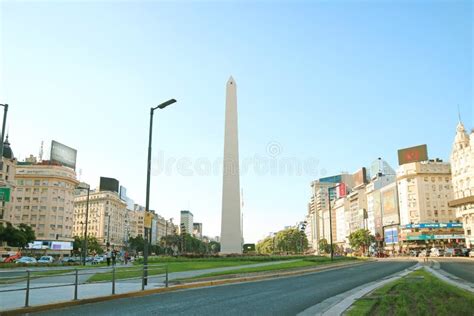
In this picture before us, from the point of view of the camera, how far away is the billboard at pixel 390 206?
464 ft

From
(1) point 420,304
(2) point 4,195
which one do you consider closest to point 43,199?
(2) point 4,195

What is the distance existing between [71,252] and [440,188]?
11066 cm

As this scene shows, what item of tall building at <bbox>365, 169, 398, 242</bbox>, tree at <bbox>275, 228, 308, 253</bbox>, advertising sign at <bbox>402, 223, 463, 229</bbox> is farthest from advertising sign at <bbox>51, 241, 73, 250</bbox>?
tall building at <bbox>365, 169, 398, 242</bbox>

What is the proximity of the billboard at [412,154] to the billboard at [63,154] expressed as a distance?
4056 inches

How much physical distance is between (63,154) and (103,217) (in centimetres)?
3745

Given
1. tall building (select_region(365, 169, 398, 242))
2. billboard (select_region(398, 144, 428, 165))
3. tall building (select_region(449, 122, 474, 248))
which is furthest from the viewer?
tall building (select_region(365, 169, 398, 242))

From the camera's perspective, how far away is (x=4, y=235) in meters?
69.8

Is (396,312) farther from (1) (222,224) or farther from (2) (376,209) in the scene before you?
(2) (376,209)

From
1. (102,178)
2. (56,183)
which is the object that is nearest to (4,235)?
(56,183)

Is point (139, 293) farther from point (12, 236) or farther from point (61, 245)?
point (61, 245)

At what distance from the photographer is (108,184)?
163 m

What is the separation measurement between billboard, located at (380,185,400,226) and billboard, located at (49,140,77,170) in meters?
103

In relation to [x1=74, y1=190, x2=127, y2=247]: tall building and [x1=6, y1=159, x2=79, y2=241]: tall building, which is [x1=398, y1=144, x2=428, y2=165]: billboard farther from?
[x1=6, y1=159, x2=79, y2=241]: tall building

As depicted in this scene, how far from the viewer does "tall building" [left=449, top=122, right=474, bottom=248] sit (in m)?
93.5
